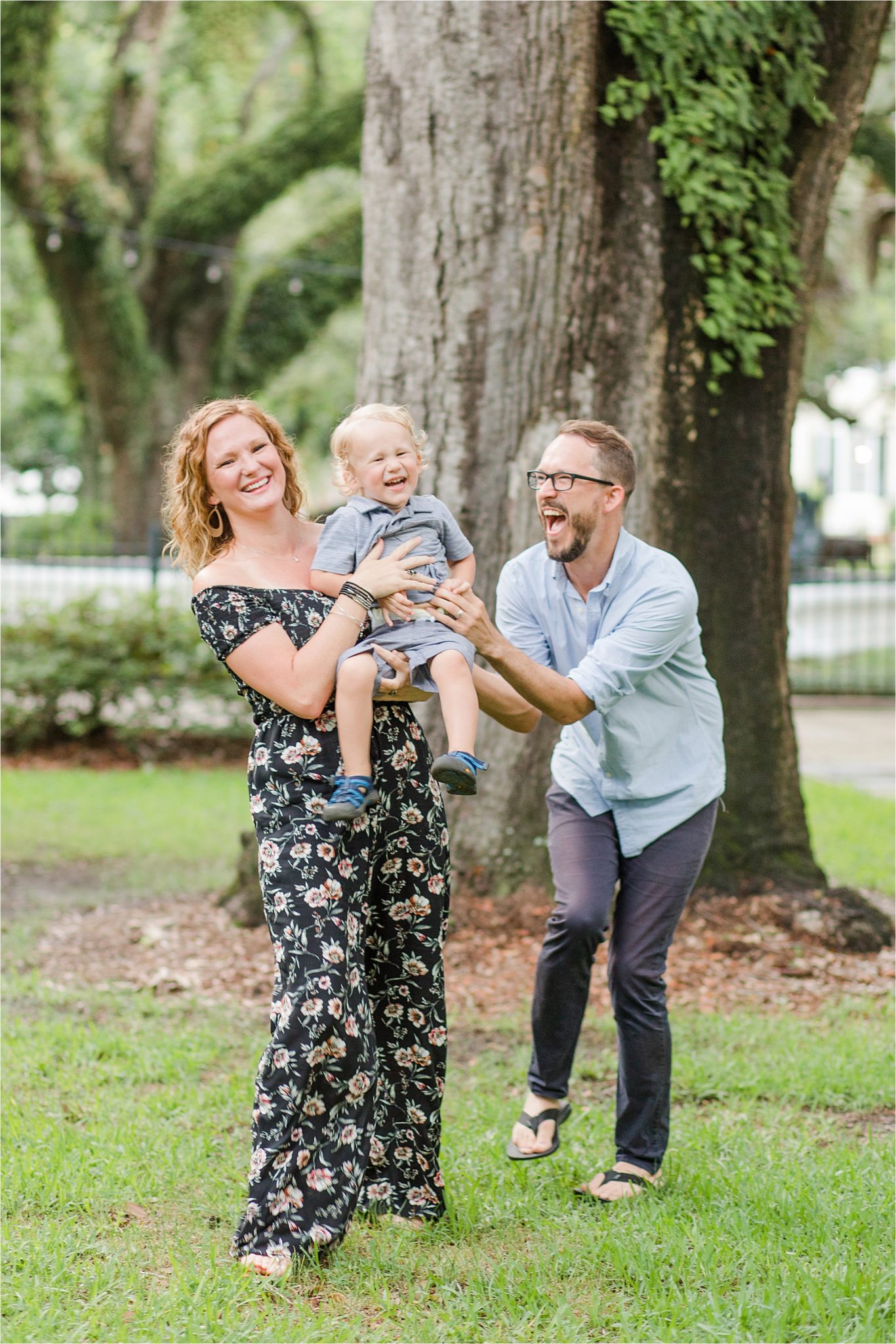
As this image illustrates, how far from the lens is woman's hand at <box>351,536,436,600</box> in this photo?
11.0 ft

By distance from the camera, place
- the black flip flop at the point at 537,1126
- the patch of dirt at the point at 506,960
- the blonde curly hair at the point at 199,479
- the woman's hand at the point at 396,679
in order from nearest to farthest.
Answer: the woman's hand at the point at 396,679, the blonde curly hair at the point at 199,479, the black flip flop at the point at 537,1126, the patch of dirt at the point at 506,960

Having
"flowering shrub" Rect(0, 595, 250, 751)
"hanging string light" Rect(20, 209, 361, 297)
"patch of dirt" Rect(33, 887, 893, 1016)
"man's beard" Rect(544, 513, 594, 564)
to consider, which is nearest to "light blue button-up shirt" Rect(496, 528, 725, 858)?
"man's beard" Rect(544, 513, 594, 564)

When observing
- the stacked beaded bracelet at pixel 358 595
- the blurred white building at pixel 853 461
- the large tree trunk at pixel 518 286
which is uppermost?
the blurred white building at pixel 853 461

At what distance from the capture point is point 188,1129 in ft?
14.0

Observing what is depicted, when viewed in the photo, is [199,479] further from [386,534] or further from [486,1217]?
[486,1217]

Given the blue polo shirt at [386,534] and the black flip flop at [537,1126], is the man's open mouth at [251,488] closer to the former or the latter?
the blue polo shirt at [386,534]

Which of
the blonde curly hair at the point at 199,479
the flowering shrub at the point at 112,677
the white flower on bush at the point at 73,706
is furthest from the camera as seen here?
the white flower on bush at the point at 73,706

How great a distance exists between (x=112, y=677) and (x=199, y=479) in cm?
772

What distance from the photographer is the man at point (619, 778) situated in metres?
3.69

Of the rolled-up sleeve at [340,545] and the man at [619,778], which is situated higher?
the rolled-up sleeve at [340,545]

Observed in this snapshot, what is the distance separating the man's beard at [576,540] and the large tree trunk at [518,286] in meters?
2.30

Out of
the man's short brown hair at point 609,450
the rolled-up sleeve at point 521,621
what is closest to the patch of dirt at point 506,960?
the rolled-up sleeve at point 521,621

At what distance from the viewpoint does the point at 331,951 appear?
3.26 metres

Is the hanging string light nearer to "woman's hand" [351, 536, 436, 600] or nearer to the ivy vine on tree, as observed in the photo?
the ivy vine on tree
